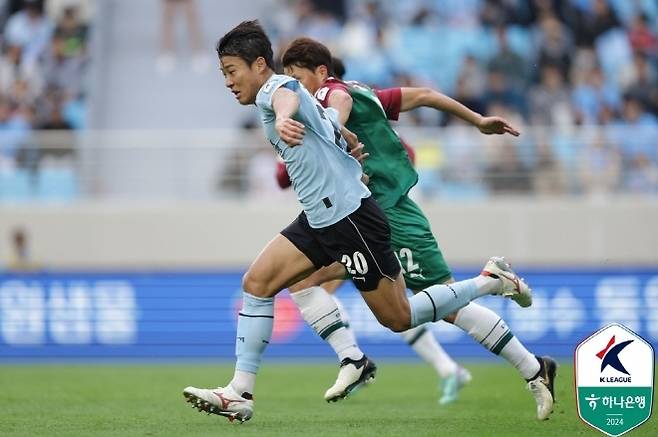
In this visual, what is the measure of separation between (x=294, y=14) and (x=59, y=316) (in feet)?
25.0

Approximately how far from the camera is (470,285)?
7.93 metres

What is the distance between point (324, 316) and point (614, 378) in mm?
2753

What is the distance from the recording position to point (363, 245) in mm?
7582

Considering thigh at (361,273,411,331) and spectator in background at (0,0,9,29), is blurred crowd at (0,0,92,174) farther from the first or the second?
thigh at (361,273,411,331)

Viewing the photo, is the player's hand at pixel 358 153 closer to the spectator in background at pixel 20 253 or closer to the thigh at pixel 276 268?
the thigh at pixel 276 268

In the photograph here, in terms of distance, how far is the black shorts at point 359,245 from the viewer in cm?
759

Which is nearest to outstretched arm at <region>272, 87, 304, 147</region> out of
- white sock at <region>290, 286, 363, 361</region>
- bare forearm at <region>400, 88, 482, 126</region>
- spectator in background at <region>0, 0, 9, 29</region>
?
bare forearm at <region>400, 88, 482, 126</region>

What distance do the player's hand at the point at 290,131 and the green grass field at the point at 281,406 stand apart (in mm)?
1691

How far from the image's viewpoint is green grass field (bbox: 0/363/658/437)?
761 cm

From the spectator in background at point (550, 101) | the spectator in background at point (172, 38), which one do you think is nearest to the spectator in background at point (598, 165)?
the spectator in background at point (550, 101)

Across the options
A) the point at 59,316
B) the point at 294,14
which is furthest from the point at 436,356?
the point at 294,14

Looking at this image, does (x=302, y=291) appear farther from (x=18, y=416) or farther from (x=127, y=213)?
(x=127, y=213)

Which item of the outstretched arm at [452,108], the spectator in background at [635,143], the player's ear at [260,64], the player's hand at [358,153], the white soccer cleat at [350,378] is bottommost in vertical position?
the spectator in background at [635,143]

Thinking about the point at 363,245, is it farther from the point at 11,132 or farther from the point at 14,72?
the point at 14,72
